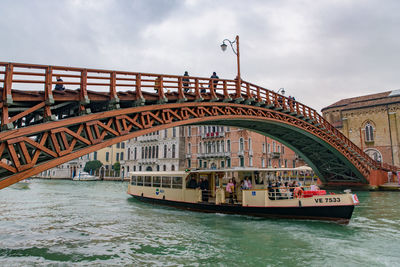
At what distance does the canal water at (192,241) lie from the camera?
8.12m

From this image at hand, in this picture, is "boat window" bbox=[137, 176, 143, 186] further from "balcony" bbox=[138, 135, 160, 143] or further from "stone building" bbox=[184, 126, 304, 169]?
"balcony" bbox=[138, 135, 160, 143]

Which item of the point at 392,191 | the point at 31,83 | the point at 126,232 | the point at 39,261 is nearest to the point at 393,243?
the point at 126,232

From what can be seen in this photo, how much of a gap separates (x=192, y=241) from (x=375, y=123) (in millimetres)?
38047

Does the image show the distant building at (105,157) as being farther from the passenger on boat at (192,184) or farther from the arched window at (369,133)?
the passenger on boat at (192,184)

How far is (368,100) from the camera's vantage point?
4209 centimetres

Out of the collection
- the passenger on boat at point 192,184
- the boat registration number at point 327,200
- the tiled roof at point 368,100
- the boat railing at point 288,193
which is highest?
the tiled roof at point 368,100

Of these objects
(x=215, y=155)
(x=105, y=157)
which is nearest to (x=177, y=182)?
(x=215, y=155)

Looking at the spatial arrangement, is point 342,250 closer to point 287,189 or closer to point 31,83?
point 287,189

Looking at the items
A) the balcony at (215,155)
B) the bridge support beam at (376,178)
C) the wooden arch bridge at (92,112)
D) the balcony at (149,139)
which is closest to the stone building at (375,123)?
the bridge support beam at (376,178)

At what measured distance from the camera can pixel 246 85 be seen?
18.1 metres

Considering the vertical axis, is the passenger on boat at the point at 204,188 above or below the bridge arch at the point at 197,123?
below

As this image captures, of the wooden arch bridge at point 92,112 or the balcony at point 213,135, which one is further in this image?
the balcony at point 213,135

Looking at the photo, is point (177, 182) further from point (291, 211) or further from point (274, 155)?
point (274, 155)

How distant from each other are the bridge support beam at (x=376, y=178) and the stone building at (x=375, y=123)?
9.20 m
